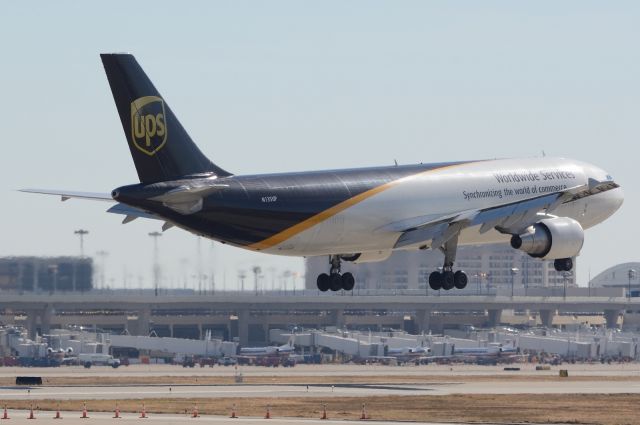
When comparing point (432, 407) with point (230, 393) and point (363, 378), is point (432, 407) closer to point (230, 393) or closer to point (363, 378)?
point (230, 393)

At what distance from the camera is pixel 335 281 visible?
250 ft

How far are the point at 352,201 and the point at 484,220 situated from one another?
7962 millimetres

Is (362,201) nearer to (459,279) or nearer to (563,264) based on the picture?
(459,279)

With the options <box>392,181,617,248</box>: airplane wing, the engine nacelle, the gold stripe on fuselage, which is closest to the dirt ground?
the engine nacelle

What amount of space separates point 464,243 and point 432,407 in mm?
14039

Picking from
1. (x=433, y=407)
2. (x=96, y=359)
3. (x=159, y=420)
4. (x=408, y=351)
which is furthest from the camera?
(x=408, y=351)

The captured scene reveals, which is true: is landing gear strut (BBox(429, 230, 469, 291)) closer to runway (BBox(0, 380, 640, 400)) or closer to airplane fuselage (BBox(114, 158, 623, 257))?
airplane fuselage (BBox(114, 158, 623, 257))

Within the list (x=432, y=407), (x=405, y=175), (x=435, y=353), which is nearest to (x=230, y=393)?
(x=432, y=407)

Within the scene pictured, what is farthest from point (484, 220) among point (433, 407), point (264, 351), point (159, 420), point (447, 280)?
point (264, 351)

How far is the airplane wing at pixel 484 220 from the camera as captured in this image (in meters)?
74.1

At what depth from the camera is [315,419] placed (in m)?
76.4

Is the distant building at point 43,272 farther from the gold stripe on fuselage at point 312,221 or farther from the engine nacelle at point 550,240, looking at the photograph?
the engine nacelle at point 550,240

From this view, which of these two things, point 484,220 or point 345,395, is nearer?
point 484,220

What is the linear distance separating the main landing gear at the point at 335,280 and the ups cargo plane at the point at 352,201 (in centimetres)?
8
